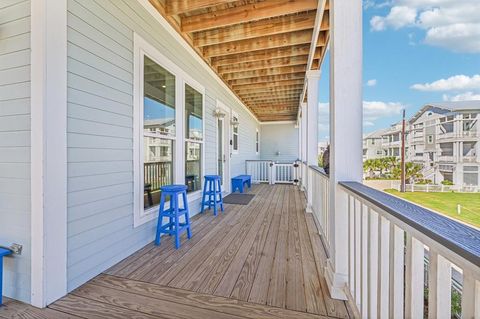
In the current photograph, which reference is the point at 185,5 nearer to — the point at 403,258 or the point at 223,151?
the point at 403,258

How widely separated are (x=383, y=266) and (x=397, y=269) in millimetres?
116

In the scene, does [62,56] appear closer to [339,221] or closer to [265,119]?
[339,221]

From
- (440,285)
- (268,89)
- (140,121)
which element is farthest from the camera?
(268,89)

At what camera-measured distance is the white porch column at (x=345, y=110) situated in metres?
1.66

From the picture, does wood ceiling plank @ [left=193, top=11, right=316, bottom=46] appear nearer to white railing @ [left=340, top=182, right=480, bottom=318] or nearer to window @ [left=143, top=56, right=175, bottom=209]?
window @ [left=143, top=56, right=175, bottom=209]

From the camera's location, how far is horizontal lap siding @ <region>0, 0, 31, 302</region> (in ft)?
5.29

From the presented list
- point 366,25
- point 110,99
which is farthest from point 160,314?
point 366,25

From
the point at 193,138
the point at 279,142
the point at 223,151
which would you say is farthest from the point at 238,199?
the point at 279,142

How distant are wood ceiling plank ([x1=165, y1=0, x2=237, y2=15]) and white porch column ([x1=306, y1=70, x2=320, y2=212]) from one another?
87.3 inches

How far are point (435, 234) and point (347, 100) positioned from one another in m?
1.26

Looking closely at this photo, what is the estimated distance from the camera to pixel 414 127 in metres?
1.37

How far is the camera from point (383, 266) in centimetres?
109

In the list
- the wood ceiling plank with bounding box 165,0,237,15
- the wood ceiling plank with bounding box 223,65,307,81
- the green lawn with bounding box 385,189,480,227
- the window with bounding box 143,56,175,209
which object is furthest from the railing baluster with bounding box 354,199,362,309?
the wood ceiling plank with bounding box 223,65,307,81

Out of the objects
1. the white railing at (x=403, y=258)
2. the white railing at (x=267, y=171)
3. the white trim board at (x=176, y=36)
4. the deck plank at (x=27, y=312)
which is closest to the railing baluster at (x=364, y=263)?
the white railing at (x=403, y=258)
